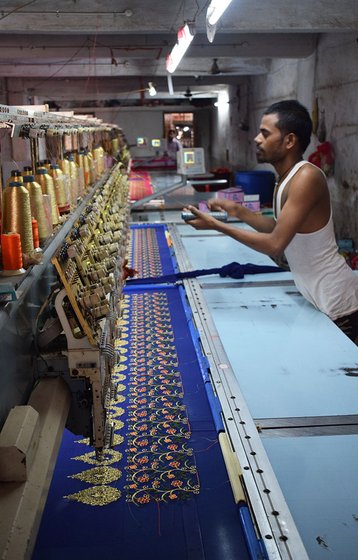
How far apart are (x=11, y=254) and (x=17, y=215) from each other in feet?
1.00

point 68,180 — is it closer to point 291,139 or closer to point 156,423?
point 291,139

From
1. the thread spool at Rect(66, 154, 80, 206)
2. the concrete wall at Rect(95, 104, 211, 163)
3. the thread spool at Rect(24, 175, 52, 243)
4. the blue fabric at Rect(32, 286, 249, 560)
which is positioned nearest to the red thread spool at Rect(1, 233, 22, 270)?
the thread spool at Rect(24, 175, 52, 243)

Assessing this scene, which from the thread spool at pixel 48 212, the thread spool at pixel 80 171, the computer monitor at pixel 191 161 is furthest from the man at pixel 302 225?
the computer monitor at pixel 191 161

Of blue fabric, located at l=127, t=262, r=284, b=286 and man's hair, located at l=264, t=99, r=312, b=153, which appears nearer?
man's hair, located at l=264, t=99, r=312, b=153

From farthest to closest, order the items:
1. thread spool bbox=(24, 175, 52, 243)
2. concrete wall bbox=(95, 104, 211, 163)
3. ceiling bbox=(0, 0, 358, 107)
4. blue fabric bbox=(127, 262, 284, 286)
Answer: concrete wall bbox=(95, 104, 211, 163), ceiling bbox=(0, 0, 358, 107), blue fabric bbox=(127, 262, 284, 286), thread spool bbox=(24, 175, 52, 243)

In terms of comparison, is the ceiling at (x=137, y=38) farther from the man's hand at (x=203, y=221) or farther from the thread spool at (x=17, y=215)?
the thread spool at (x=17, y=215)

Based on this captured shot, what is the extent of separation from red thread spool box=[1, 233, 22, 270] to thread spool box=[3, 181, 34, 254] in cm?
23

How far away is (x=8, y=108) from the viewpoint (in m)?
2.06

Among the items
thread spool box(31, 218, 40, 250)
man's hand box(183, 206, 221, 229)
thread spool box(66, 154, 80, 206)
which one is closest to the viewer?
thread spool box(31, 218, 40, 250)

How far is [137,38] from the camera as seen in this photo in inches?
359

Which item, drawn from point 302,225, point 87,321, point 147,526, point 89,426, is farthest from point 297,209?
point 147,526

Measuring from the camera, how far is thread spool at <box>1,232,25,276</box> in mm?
1874

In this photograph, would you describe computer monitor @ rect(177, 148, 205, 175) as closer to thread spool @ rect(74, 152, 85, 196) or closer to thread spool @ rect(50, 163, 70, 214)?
thread spool @ rect(74, 152, 85, 196)

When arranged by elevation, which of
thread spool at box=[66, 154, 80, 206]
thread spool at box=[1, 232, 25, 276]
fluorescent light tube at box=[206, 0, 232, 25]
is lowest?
thread spool at box=[1, 232, 25, 276]
